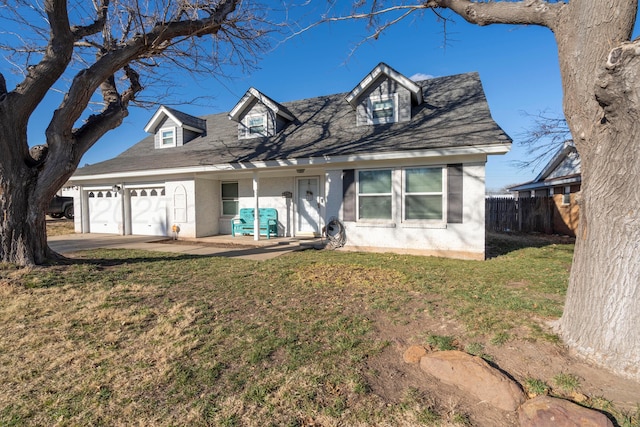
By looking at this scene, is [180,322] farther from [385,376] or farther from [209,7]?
[209,7]

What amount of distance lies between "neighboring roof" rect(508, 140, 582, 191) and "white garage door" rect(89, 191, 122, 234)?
20.5 m

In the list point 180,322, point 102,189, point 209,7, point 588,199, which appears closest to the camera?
point 588,199

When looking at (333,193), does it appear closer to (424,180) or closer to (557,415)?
(424,180)

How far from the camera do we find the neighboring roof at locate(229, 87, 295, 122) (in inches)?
468

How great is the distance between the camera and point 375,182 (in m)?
8.65

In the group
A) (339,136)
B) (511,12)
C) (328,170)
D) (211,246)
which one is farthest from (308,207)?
(511,12)

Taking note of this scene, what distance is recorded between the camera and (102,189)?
13.4 meters

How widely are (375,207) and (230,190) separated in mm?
6587

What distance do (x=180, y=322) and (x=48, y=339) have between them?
4.37 ft

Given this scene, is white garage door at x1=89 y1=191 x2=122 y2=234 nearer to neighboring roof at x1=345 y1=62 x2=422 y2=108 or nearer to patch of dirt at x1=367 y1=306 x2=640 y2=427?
neighboring roof at x1=345 y1=62 x2=422 y2=108

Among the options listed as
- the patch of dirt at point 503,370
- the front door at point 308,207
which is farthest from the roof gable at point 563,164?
the patch of dirt at point 503,370

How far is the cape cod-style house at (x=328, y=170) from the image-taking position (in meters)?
7.81

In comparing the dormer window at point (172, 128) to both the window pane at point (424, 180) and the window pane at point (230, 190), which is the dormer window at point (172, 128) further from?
the window pane at point (424, 180)

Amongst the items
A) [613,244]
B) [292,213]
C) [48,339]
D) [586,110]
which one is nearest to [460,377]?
[613,244]
